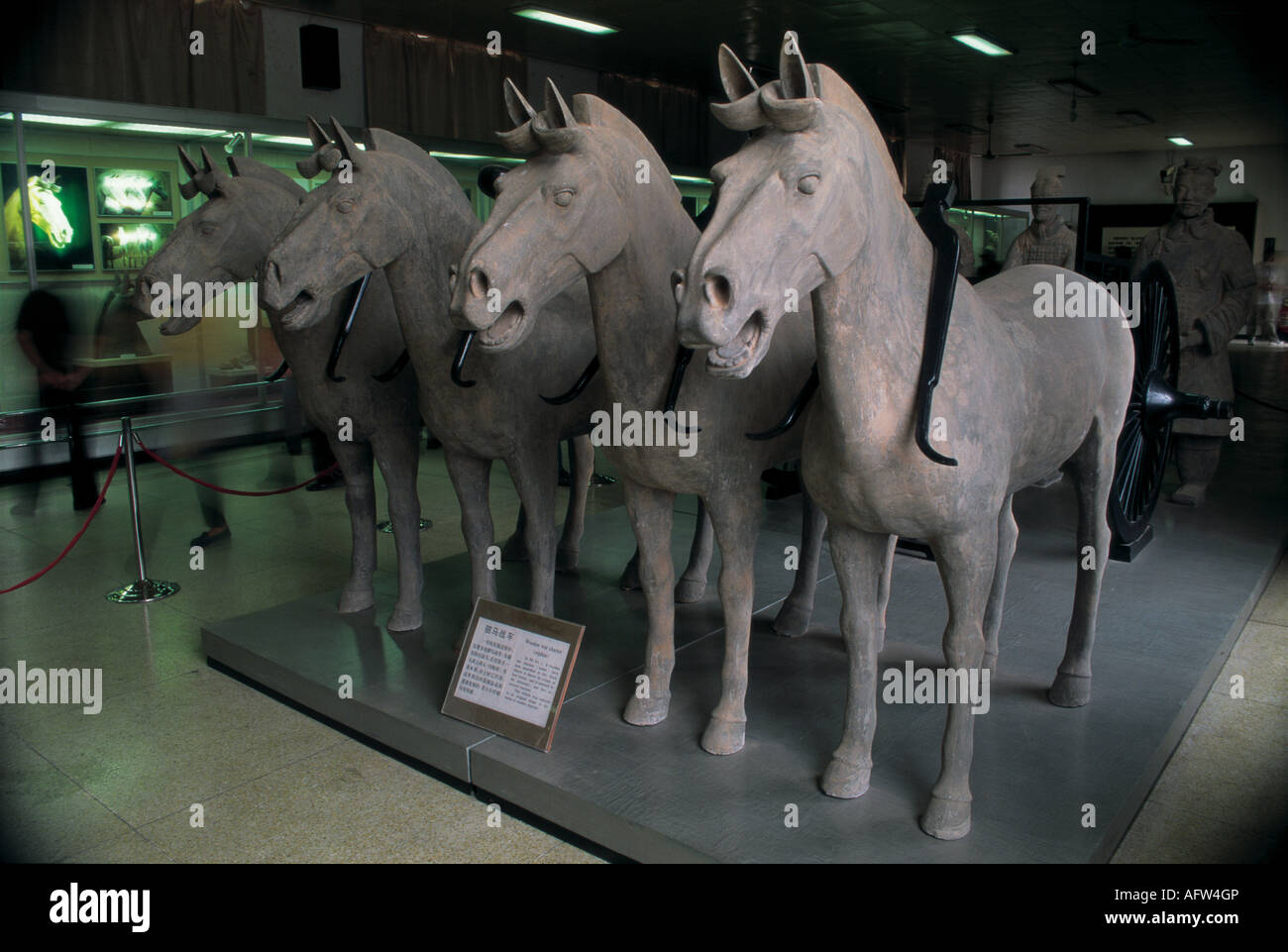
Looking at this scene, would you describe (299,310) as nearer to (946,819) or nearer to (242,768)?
(242,768)

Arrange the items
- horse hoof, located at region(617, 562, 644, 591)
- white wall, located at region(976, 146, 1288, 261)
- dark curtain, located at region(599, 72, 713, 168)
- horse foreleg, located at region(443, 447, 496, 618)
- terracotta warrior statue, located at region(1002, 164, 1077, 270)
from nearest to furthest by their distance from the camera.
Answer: horse foreleg, located at region(443, 447, 496, 618), horse hoof, located at region(617, 562, 644, 591), terracotta warrior statue, located at region(1002, 164, 1077, 270), dark curtain, located at region(599, 72, 713, 168), white wall, located at region(976, 146, 1288, 261)

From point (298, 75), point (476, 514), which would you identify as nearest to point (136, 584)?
point (476, 514)

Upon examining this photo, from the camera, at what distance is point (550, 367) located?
3406mm

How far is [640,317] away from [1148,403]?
2764mm

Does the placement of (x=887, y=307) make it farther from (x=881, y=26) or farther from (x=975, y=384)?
(x=881, y=26)

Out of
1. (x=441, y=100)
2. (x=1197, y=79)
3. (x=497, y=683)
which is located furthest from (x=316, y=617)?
(x=1197, y=79)

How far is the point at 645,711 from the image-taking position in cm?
316

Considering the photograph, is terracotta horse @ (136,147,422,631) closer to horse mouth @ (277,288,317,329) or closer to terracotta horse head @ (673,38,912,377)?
horse mouth @ (277,288,317,329)

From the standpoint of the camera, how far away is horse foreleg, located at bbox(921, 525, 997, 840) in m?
2.45

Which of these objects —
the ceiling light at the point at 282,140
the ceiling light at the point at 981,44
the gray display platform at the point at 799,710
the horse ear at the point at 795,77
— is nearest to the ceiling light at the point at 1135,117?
the ceiling light at the point at 981,44

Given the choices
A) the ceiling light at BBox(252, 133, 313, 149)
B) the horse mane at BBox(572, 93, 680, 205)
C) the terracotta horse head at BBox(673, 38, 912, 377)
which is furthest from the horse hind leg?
the ceiling light at BBox(252, 133, 313, 149)

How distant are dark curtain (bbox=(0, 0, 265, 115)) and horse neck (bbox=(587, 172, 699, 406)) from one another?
21.3 feet

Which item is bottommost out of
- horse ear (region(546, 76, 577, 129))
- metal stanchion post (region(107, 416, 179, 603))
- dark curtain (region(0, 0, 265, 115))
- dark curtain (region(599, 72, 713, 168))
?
metal stanchion post (region(107, 416, 179, 603))

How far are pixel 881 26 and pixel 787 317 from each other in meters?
7.73
